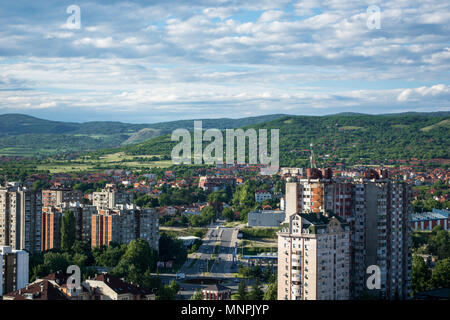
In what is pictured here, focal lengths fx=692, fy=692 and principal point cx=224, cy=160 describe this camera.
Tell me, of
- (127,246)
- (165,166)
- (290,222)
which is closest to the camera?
(290,222)

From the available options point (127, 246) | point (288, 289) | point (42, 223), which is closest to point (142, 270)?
point (127, 246)

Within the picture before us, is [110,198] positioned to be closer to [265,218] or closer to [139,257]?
[265,218]

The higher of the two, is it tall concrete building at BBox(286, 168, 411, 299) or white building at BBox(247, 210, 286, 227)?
tall concrete building at BBox(286, 168, 411, 299)

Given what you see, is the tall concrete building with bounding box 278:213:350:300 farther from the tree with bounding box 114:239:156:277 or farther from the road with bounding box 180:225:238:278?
the road with bounding box 180:225:238:278

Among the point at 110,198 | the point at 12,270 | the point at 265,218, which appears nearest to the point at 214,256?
the point at 110,198

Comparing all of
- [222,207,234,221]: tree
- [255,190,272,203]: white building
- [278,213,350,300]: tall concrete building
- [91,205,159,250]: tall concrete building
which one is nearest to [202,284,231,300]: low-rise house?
[278,213,350,300]: tall concrete building

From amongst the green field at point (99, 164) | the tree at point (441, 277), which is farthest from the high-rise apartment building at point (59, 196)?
the green field at point (99, 164)
